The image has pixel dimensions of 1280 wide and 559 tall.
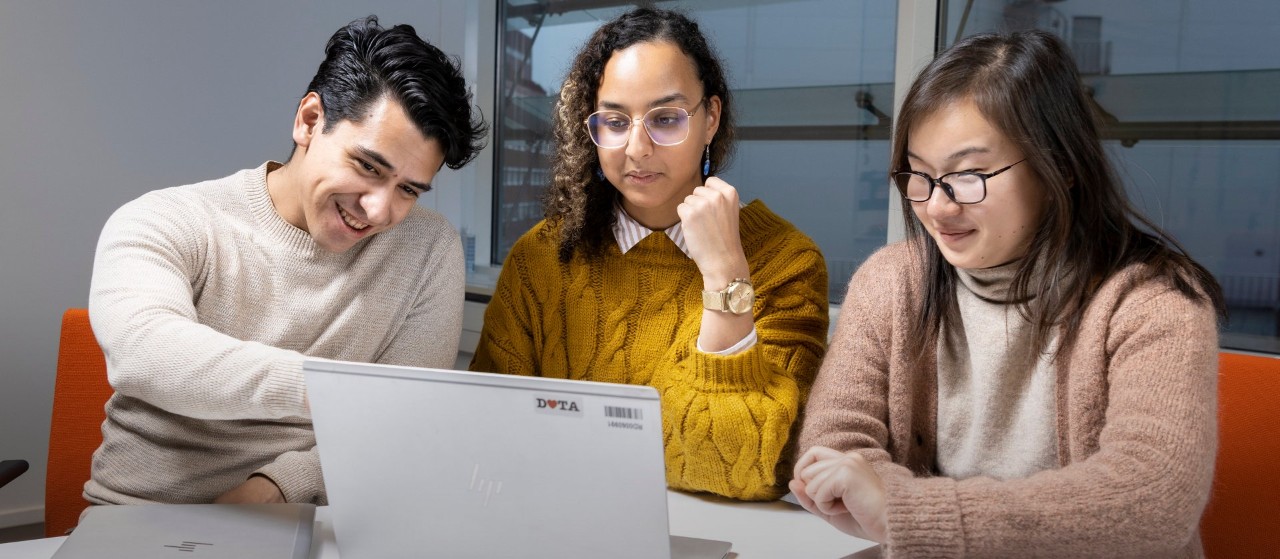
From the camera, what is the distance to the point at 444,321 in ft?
5.28

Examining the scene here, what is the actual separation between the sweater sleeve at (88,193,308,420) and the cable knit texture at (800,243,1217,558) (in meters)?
0.70

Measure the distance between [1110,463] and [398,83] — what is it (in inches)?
42.7

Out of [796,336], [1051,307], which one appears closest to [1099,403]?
[1051,307]

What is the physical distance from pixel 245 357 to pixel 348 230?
1.26 feet

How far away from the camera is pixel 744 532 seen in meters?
1.23

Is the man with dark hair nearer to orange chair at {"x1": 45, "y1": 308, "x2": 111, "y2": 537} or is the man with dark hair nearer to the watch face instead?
orange chair at {"x1": 45, "y1": 308, "x2": 111, "y2": 537}

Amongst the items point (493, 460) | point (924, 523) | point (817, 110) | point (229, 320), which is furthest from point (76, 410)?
point (817, 110)

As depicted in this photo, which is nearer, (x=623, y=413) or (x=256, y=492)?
(x=623, y=413)

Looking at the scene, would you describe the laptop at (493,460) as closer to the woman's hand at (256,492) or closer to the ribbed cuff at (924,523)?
the ribbed cuff at (924,523)

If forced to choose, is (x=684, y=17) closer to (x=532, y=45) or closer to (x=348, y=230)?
(x=348, y=230)

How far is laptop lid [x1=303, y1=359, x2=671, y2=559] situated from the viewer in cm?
86

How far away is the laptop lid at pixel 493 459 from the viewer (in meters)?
0.86

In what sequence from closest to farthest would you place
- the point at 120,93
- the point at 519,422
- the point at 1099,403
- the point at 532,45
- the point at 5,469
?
the point at 519,422, the point at 1099,403, the point at 5,469, the point at 120,93, the point at 532,45

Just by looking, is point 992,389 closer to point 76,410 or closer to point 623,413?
point 623,413
